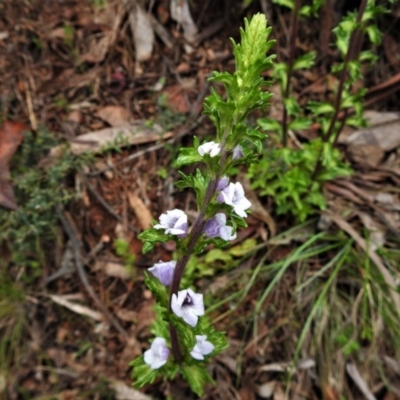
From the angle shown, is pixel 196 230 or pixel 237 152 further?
pixel 196 230

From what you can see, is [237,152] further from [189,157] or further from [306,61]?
[306,61]

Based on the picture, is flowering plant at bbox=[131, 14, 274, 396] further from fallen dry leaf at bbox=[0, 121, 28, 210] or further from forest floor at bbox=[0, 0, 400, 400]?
fallen dry leaf at bbox=[0, 121, 28, 210]

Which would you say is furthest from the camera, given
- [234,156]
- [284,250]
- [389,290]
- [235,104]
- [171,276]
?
[284,250]

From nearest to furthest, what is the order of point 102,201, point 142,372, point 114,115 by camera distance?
1. point 142,372
2. point 102,201
3. point 114,115

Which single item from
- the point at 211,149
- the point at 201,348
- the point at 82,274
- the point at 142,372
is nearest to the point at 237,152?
the point at 211,149

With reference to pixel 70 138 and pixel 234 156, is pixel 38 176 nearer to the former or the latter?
pixel 70 138

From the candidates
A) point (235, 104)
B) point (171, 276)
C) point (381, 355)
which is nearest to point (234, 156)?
point (235, 104)

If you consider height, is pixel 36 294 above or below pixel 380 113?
below
